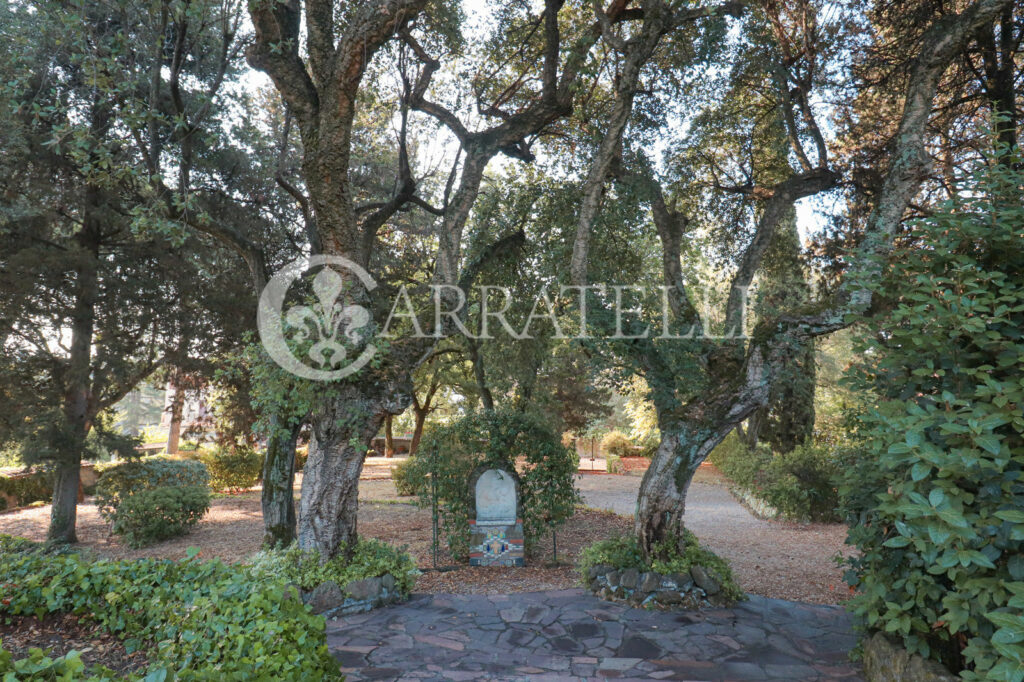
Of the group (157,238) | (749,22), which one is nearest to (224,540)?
(157,238)

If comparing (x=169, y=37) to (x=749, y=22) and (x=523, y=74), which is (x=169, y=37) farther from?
(x=749, y=22)

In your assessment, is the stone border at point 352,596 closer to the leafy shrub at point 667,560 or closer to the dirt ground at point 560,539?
the dirt ground at point 560,539

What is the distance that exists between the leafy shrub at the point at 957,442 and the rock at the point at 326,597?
4.56 metres

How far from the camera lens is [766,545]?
957cm

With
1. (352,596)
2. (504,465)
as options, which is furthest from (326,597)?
(504,465)

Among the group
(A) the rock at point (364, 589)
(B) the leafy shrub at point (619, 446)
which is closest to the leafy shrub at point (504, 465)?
(A) the rock at point (364, 589)

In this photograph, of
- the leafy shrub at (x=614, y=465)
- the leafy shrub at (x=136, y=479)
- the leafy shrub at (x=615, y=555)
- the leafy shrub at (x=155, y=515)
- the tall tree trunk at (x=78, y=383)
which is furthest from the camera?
the leafy shrub at (x=614, y=465)

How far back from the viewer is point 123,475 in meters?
11.3

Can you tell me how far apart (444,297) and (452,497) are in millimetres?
2778

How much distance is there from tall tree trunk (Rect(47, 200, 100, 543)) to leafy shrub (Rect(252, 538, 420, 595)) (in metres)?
5.47

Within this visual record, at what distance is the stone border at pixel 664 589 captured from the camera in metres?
6.13

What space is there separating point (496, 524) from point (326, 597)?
108 inches

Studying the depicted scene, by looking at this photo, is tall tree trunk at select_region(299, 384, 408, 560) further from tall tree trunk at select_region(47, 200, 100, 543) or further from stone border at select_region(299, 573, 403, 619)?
tall tree trunk at select_region(47, 200, 100, 543)

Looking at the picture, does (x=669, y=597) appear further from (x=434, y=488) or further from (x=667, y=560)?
(x=434, y=488)
